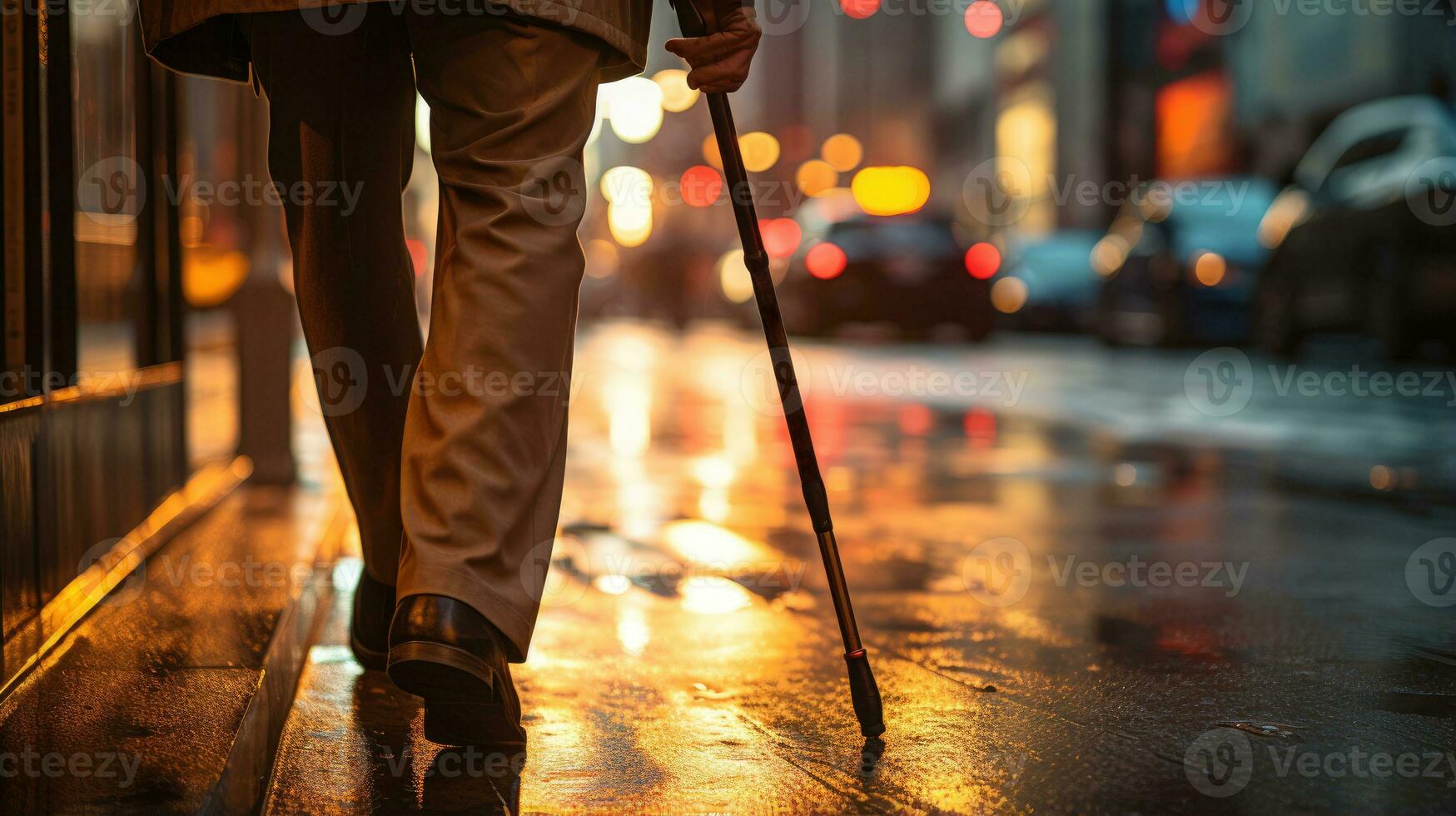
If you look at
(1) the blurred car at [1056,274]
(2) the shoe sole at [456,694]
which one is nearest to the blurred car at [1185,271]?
Result: (1) the blurred car at [1056,274]

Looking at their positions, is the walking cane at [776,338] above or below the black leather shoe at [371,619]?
above

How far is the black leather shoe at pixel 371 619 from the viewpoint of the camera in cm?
298

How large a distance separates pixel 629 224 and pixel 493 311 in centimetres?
6103

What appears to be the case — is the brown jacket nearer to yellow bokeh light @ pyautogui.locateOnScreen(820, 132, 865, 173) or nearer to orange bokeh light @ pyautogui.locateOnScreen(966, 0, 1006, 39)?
orange bokeh light @ pyautogui.locateOnScreen(966, 0, 1006, 39)

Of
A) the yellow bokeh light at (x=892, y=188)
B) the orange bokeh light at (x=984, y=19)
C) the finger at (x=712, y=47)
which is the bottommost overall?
the finger at (x=712, y=47)

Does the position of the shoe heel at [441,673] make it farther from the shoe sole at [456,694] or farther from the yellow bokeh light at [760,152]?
the yellow bokeh light at [760,152]

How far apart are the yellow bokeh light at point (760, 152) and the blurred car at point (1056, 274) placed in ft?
148

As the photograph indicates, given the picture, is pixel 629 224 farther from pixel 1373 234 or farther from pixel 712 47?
pixel 712 47

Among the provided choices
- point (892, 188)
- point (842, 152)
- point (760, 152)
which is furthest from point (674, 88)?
point (760, 152)

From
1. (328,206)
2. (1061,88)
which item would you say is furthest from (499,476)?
(1061,88)

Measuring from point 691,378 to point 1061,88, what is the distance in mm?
27850

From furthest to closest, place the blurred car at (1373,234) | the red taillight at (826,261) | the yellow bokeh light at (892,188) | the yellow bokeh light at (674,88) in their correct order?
the yellow bokeh light at (892,188) < the yellow bokeh light at (674,88) < the red taillight at (826,261) < the blurred car at (1373,234)

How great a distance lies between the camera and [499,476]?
2.46 metres

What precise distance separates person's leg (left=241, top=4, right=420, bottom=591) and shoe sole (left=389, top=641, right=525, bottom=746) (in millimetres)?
450
